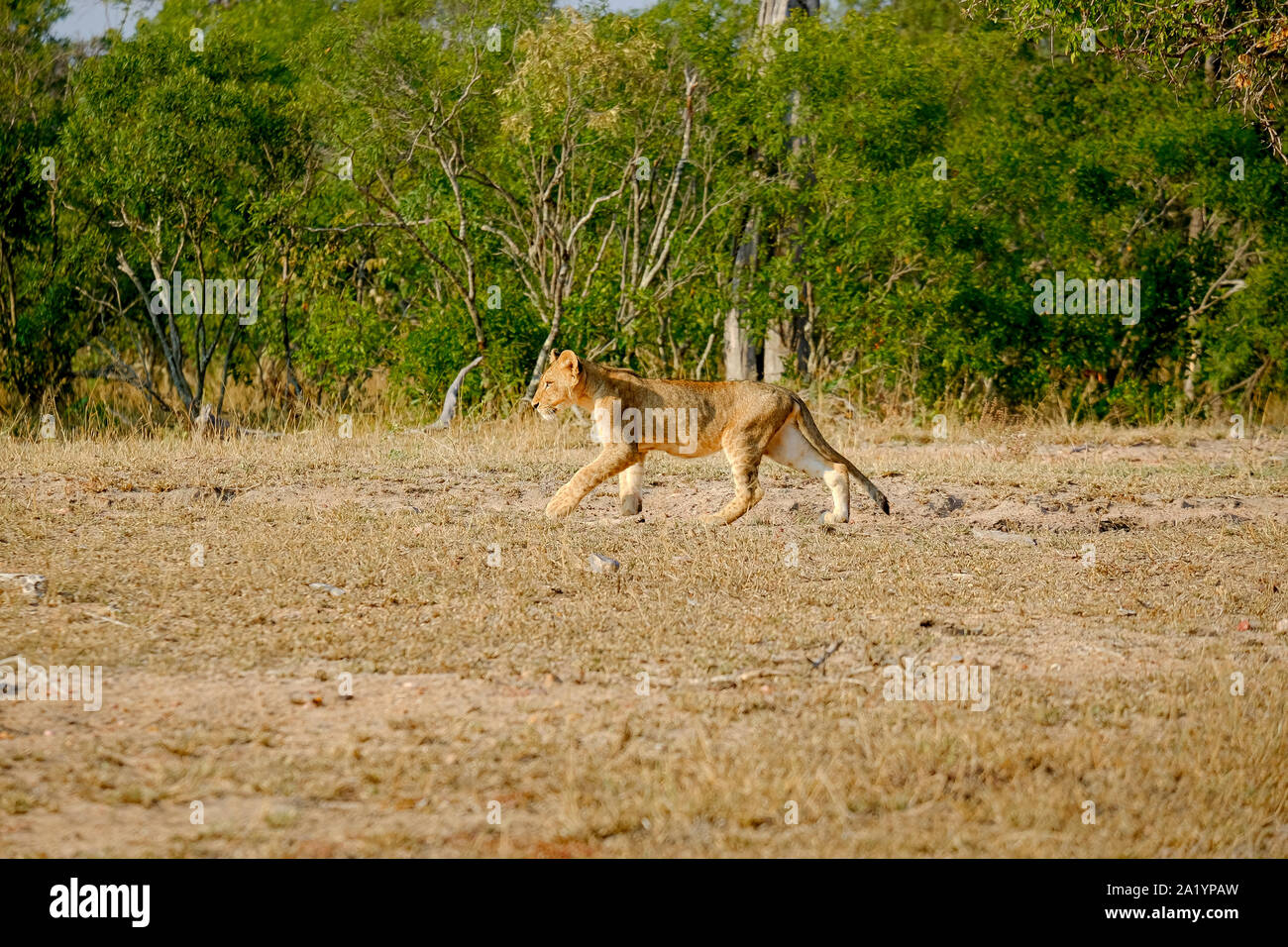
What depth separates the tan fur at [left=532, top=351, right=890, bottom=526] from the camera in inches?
383

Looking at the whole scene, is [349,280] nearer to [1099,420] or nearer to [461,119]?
[461,119]

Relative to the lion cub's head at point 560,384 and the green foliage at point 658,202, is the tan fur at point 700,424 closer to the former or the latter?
the lion cub's head at point 560,384

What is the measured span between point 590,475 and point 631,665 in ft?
10.5

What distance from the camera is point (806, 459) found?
10.0 meters

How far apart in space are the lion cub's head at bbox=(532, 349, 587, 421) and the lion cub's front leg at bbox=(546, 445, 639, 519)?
46 cm

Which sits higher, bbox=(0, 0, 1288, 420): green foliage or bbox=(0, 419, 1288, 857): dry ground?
bbox=(0, 0, 1288, 420): green foliage

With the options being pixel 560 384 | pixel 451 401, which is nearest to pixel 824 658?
pixel 560 384

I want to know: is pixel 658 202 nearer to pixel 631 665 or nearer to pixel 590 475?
pixel 590 475

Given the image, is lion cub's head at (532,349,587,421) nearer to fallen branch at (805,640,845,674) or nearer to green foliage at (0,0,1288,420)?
fallen branch at (805,640,845,674)

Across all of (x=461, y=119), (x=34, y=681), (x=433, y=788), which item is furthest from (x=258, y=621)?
(x=461, y=119)

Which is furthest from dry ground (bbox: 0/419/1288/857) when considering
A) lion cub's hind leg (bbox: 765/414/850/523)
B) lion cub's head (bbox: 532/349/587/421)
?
lion cub's head (bbox: 532/349/587/421)

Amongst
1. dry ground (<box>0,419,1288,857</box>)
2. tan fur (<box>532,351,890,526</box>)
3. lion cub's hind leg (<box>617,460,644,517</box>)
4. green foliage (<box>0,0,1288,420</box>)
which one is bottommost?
dry ground (<box>0,419,1288,857</box>)

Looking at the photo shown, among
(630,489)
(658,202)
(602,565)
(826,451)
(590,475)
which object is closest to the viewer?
(602,565)

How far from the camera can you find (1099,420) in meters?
19.8
